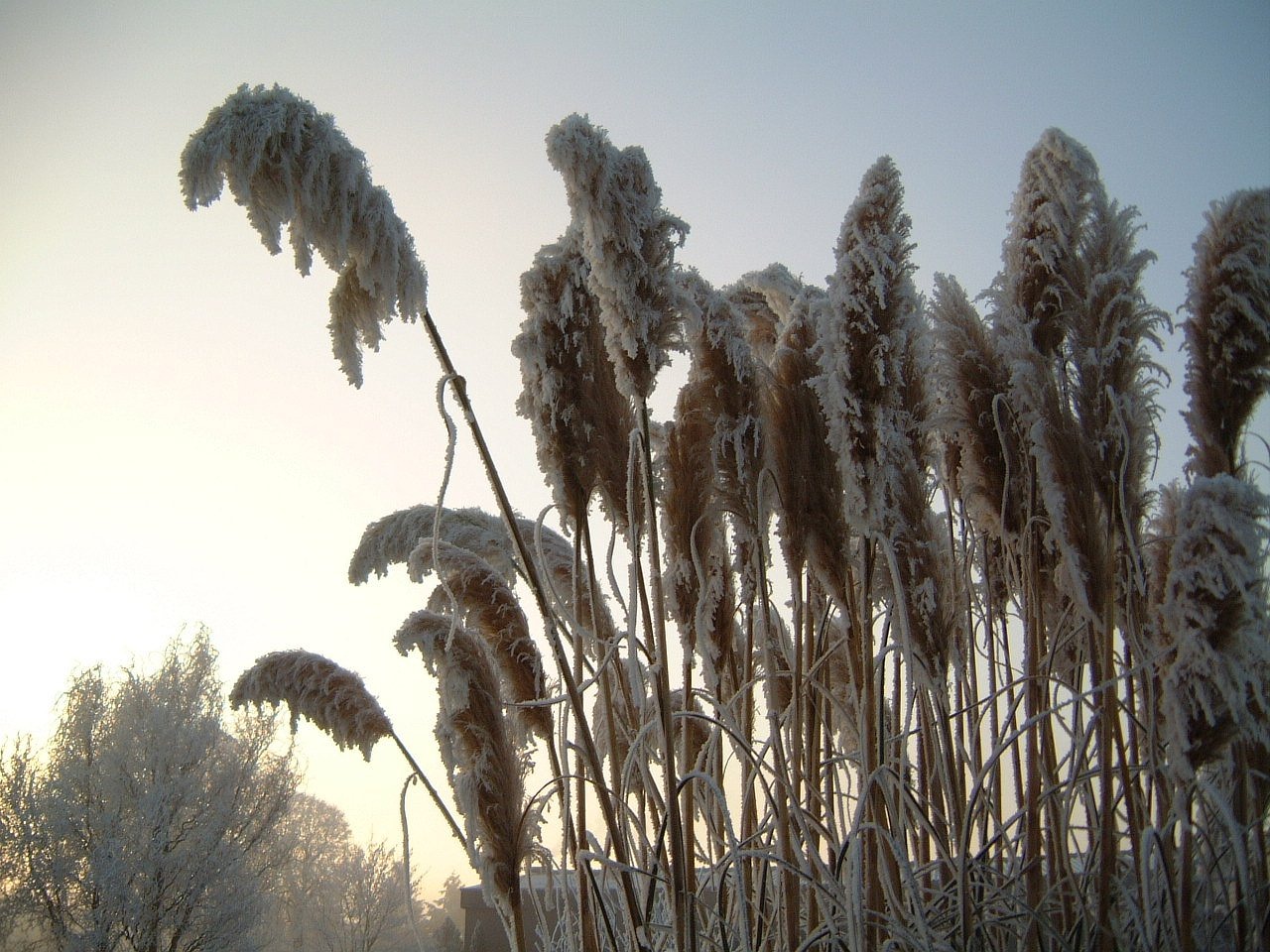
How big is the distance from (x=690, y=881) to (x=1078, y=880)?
951 mm

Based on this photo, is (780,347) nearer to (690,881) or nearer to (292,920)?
(690,881)

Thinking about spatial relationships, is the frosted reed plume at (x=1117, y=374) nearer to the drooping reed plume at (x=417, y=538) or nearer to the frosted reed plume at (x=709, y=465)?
the frosted reed plume at (x=709, y=465)

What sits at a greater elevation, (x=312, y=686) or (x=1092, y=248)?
(x=1092, y=248)

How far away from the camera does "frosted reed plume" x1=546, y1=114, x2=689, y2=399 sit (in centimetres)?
158

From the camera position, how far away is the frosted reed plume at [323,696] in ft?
8.39

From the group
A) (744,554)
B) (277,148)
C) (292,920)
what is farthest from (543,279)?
(292,920)

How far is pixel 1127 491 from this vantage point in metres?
1.78

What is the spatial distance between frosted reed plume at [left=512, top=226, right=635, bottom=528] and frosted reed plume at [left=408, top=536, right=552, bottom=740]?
0.61 m

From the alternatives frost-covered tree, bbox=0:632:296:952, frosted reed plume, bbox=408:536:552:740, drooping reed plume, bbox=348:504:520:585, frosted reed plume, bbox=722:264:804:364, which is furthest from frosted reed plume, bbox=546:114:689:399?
frost-covered tree, bbox=0:632:296:952

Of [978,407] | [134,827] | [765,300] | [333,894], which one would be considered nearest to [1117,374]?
[978,407]

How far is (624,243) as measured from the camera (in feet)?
5.21

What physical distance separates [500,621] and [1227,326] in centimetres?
190

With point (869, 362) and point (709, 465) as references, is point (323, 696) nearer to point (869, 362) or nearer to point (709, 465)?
point (709, 465)

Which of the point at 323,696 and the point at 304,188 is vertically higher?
the point at 304,188
